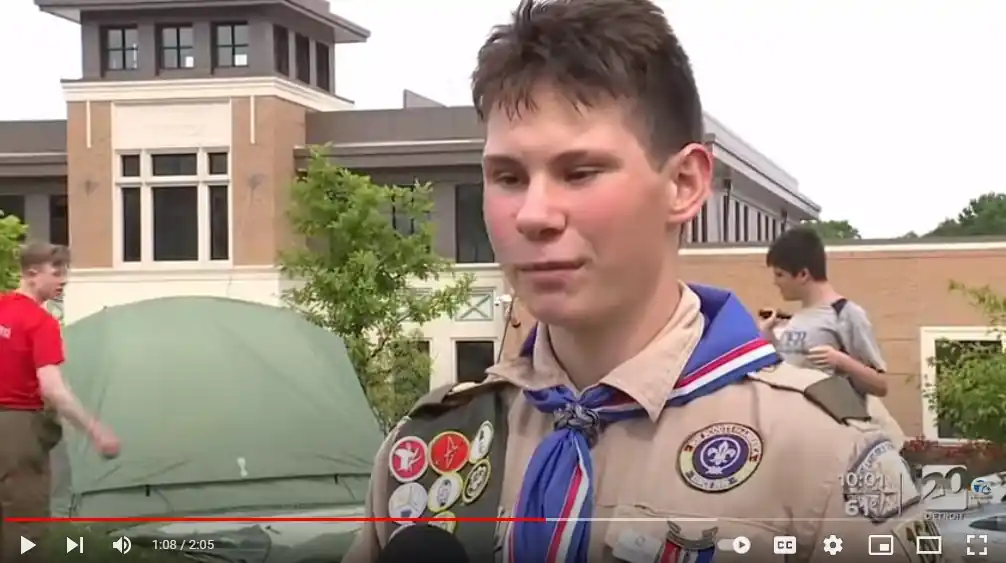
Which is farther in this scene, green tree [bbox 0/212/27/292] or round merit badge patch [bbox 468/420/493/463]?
green tree [bbox 0/212/27/292]

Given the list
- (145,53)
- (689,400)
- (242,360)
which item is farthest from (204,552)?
(689,400)

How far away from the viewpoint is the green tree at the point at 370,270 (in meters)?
1.85

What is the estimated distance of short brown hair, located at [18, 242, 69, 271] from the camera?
5.96ft

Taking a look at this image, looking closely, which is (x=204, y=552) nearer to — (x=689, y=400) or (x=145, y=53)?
(x=145, y=53)

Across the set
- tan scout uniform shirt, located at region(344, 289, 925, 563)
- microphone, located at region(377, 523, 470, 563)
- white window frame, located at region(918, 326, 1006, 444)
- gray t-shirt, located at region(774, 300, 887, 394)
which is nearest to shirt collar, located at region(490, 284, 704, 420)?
tan scout uniform shirt, located at region(344, 289, 925, 563)

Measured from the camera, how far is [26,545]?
184cm

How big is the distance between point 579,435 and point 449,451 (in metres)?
0.11

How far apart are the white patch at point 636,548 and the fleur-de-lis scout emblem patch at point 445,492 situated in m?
0.11

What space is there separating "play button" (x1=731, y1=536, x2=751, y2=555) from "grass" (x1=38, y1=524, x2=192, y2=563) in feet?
3.90

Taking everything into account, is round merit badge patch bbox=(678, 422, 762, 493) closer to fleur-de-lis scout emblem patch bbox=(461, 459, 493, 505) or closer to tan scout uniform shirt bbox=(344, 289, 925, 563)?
tan scout uniform shirt bbox=(344, 289, 925, 563)
